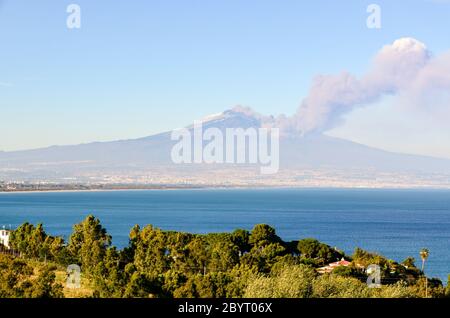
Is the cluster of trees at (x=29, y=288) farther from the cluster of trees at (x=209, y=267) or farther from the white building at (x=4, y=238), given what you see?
the white building at (x=4, y=238)

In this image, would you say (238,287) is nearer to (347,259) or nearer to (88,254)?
(88,254)

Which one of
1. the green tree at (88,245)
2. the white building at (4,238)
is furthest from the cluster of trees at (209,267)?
Answer: the white building at (4,238)

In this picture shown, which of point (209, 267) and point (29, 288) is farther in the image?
point (209, 267)

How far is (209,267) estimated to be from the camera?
2244 centimetres

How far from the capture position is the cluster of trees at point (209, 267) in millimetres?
15242

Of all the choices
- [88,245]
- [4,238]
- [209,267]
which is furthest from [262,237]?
[4,238]

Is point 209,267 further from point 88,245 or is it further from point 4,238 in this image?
point 4,238

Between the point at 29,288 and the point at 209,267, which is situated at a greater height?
the point at 29,288

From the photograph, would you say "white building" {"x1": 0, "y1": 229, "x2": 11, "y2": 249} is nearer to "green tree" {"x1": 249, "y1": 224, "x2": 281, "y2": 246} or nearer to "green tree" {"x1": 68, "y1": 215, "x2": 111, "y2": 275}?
"green tree" {"x1": 68, "y1": 215, "x2": 111, "y2": 275}

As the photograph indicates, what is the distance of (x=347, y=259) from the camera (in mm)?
27219

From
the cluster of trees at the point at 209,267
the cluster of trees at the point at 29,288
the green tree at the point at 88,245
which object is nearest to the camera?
the cluster of trees at the point at 29,288

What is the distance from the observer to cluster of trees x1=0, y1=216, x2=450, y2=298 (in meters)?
15.2

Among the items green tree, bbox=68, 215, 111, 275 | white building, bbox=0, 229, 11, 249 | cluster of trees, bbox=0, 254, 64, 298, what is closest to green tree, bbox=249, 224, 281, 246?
green tree, bbox=68, 215, 111, 275
